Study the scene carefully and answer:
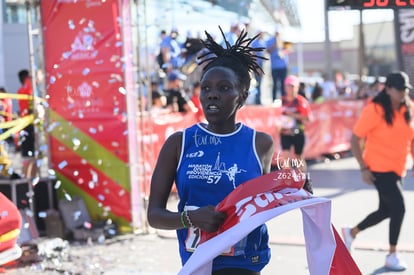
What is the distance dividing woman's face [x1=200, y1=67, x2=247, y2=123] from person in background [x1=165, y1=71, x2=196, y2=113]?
7617 mm

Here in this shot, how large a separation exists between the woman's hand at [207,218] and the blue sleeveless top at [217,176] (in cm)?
17

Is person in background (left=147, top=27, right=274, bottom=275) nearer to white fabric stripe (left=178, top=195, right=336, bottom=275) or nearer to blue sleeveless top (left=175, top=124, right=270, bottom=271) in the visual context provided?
blue sleeveless top (left=175, top=124, right=270, bottom=271)

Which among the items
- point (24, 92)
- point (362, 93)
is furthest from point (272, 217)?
point (362, 93)

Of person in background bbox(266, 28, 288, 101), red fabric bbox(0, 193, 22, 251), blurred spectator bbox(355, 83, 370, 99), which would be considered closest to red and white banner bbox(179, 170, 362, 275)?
red fabric bbox(0, 193, 22, 251)

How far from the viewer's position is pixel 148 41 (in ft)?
25.2

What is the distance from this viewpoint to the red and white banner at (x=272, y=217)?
2.44 meters

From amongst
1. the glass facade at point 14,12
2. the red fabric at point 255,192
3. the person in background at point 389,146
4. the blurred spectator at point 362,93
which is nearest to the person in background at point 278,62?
the blurred spectator at point 362,93

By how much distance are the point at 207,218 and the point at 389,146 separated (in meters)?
3.85

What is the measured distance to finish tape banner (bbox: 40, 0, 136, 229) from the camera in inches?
287

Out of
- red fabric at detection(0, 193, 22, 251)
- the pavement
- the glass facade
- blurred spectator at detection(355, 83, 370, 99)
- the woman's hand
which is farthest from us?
blurred spectator at detection(355, 83, 370, 99)

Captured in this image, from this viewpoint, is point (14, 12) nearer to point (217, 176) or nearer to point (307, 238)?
point (217, 176)

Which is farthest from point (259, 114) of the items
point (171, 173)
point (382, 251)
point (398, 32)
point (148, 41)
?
point (171, 173)

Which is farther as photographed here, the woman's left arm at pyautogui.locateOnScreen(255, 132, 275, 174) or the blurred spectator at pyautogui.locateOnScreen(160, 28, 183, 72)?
the blurred spectator at pyautogui.locateOnScreen(160, 28, 183, 72)

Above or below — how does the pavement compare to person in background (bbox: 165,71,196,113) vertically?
below
